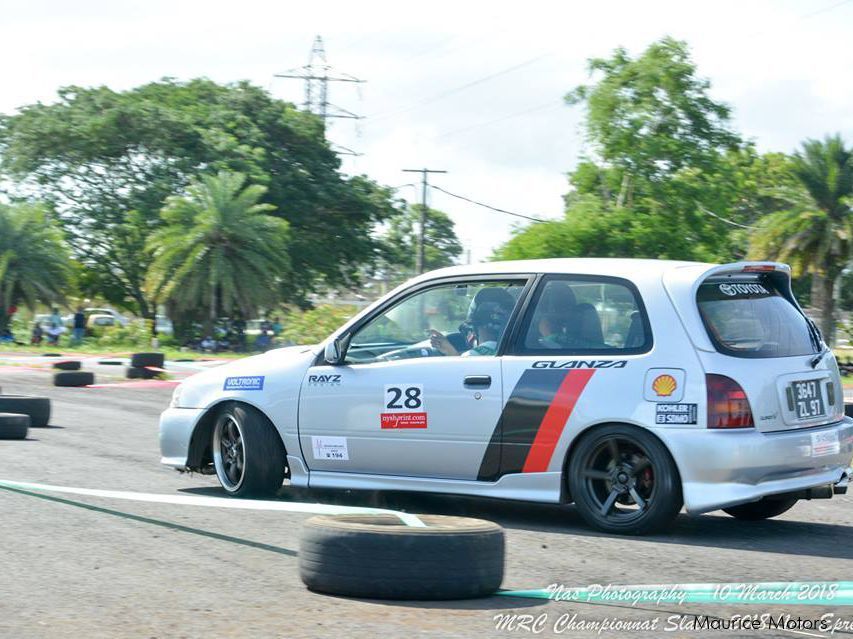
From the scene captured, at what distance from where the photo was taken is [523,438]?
6.92m

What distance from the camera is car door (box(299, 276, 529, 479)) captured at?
7.09m

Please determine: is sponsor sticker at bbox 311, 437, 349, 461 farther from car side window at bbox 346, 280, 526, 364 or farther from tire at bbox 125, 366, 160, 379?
tire at bbox 125, 366, 160, 379

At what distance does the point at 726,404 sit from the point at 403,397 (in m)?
1.88

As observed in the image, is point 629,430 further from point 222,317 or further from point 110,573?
point 222,317

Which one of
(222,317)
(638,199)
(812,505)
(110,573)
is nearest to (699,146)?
(638,199)

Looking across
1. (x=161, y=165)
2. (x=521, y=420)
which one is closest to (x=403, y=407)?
(x=521, y=420)

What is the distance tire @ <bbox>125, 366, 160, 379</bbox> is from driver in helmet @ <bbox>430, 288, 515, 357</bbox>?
17.0 meters

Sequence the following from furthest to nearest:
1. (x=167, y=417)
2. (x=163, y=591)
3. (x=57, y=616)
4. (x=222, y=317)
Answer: (x=222, y=317)
(x=167, y=417)
(x=163, y=591)
(x=57, y=616)

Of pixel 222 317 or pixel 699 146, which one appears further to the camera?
pixel 699 146

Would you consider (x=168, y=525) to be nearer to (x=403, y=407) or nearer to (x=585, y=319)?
(x=403, y=407)

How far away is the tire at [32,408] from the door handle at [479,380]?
7.24 m

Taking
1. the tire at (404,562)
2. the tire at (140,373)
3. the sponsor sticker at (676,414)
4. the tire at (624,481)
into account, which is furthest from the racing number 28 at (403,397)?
the tire at (140,373)

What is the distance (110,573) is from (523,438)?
2446 millimetres

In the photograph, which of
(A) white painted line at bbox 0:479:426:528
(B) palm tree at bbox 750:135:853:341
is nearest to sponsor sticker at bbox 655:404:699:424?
(A) white painted line at bbox 0:479:426:528
